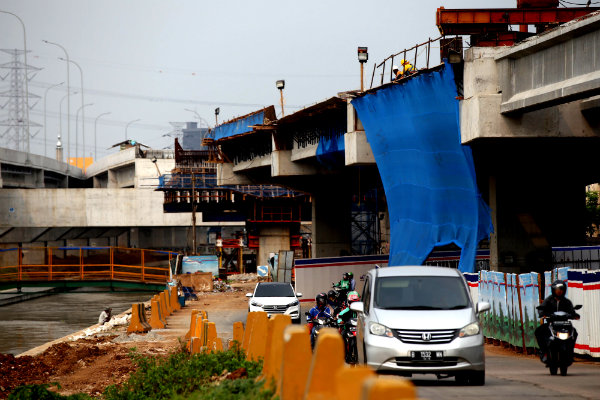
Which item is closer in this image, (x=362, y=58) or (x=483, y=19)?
(x=483, y=19)

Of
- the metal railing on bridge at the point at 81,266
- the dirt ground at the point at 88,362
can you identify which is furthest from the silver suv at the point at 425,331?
the metal railing on bridge at the point at 81,266

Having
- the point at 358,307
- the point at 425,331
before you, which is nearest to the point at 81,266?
the point at 358,307

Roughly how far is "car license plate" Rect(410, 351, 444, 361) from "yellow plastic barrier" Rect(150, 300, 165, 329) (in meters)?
22.2

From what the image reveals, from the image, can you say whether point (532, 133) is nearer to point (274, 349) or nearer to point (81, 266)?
point (274, 349)

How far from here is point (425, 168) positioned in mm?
31484

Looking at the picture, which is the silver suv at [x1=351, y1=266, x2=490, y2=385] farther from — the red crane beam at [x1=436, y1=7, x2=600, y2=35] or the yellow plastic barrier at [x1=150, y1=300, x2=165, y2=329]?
the yellow plastic barrier at [x1=150, y1=300, x2=165, y2=329]

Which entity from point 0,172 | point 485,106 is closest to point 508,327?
point 485,106

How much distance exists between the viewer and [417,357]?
41.2 ft

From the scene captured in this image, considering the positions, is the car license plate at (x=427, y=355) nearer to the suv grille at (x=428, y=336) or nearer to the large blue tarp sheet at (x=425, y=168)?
the suv grille at (x=428, y=336)

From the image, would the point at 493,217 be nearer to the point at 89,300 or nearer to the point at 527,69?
the point at 527,69

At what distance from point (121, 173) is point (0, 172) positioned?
4358cm

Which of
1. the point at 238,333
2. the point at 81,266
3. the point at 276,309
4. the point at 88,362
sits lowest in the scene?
the point at 88,362

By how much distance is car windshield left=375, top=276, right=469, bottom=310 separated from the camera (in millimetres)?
13547

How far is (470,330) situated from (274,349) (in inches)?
191
